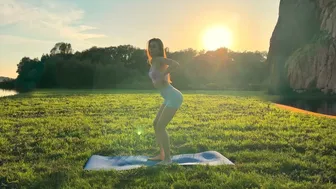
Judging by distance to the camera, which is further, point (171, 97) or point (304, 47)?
point (304, 47)

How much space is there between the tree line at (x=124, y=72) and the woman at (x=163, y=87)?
3569 centimetres

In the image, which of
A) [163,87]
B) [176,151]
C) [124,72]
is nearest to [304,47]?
[124,72]

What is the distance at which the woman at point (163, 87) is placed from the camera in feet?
17.5

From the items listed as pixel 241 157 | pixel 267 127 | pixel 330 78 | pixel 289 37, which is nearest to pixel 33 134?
pixel 241 157

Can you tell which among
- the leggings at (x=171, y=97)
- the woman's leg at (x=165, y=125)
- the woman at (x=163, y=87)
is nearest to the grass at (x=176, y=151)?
the woman's leg at (x=165, y=125)

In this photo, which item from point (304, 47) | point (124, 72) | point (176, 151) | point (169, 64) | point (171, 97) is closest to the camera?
point (169, 64)

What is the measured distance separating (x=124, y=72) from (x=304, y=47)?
28436mm

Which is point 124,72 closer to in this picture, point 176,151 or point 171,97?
point 176,151

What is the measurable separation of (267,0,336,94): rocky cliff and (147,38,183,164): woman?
2489 centimetres

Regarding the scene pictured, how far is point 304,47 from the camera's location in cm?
3459

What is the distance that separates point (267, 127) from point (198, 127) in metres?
1.79

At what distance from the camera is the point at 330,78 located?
28.3m

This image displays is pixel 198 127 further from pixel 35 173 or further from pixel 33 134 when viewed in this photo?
pixel 35 173

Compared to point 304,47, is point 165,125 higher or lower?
lower
